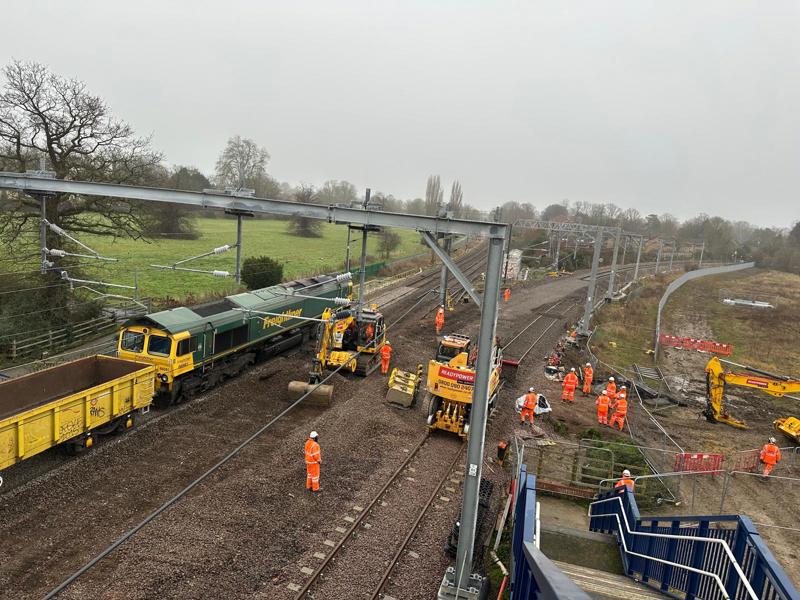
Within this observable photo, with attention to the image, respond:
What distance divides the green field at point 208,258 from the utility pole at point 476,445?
15.4m

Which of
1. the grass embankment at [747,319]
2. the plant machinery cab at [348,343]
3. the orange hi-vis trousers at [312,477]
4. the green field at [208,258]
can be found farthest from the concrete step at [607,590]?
the grass embankment at [747,319]

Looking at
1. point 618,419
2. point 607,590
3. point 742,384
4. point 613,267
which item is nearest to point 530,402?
point 618,419

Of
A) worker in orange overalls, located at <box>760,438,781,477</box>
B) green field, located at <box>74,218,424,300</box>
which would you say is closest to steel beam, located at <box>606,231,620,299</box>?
green field, located at <box>74,218,424,300</box>

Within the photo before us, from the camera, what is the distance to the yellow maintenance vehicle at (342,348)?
1869 centimetres

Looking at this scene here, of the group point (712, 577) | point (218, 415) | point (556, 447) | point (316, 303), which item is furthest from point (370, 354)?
point (712, 577)

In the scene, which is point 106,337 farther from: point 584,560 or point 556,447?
point 584,560

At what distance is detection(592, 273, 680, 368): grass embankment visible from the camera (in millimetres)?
29719

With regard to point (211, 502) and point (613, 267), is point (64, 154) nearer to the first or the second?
point (211, 502)

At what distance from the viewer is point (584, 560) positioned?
8945mm

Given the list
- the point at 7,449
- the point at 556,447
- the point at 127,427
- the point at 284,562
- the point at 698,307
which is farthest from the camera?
the point at 698,307

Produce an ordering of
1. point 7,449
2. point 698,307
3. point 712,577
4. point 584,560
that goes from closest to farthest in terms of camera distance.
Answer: point 712,577 → point 584,560 → point 7,449 → point 698,307

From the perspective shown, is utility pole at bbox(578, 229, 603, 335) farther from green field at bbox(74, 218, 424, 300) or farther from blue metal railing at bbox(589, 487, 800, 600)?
blue metal railing at bbox(589, 487, 800, 600)

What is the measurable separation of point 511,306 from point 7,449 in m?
33.3

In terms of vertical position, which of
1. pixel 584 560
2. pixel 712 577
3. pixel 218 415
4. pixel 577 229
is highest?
pixel 577 229
